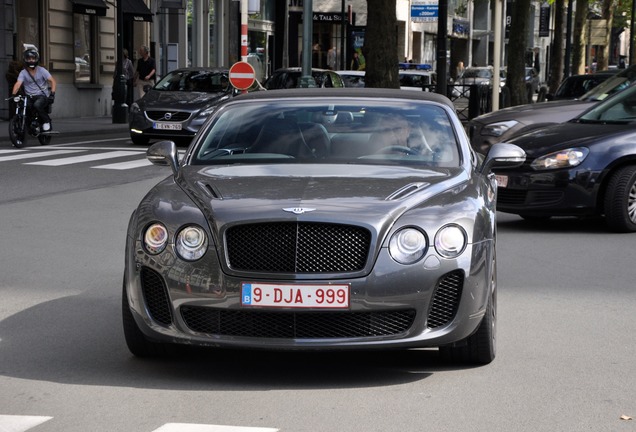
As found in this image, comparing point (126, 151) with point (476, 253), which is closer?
point (476, 253)

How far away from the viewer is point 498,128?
55.7 ft

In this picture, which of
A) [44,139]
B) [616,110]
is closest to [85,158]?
[44,139]

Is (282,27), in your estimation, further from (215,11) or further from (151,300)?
(151,300)

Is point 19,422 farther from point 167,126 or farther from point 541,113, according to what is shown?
point 167,126

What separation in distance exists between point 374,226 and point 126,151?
17.5 meters

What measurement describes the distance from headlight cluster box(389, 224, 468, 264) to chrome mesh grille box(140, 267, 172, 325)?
1062mm

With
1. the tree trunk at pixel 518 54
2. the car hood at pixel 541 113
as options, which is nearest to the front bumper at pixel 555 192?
the car hood at pixel 541 113

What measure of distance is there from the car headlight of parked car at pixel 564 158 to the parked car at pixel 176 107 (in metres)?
12.1

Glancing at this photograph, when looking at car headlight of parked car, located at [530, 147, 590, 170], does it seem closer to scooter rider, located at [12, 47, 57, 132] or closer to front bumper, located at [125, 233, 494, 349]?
front bumper, located at [125, 233, 494, 349]

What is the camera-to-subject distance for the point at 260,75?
175 feet

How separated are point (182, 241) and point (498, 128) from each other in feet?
38.0

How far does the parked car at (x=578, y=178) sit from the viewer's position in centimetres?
1194

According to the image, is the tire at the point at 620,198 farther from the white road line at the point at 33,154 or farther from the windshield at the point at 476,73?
the windshield at the point at 476,73

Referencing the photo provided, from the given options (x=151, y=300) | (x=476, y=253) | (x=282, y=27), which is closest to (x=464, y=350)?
(x=476, y=253)
